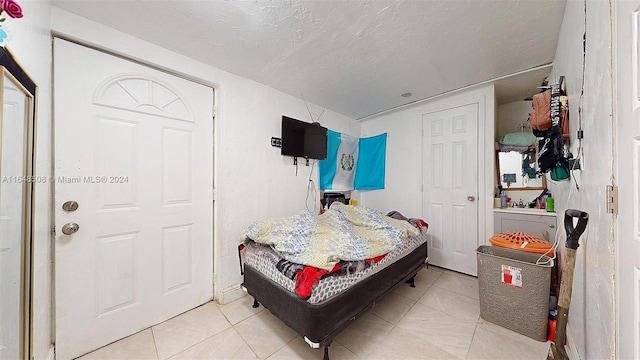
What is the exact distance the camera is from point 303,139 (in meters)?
2.87

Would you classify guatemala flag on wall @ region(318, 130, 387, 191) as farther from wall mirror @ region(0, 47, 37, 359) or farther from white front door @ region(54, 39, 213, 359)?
wall mirror @ region(0, 47, 37, 359)

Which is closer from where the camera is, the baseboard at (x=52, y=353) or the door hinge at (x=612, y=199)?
the door hinge at (x=612, y=199)

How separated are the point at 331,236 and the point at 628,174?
160 cm

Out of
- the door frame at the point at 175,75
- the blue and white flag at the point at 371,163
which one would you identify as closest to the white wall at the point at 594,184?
the blue and white flag at the point at 371,163

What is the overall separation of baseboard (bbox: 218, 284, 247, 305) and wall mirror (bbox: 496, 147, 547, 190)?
3535 mm

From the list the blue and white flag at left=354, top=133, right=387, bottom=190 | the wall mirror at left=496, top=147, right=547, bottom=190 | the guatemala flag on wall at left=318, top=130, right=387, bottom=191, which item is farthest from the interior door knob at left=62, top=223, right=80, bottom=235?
the wall mirror at left=496, top=147, right=547, bottom=190

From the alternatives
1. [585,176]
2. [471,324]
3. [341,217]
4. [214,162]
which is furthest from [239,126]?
[471,324]

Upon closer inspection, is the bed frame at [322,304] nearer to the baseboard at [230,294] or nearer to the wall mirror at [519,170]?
the baseboard at [230,294]

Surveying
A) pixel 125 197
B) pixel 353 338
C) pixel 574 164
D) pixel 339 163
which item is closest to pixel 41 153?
pixel 125 197

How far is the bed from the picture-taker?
4.50ft

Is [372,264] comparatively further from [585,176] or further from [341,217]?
[585,176]

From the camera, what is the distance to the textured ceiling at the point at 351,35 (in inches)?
56.3

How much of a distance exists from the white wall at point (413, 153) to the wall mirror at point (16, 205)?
359 cm

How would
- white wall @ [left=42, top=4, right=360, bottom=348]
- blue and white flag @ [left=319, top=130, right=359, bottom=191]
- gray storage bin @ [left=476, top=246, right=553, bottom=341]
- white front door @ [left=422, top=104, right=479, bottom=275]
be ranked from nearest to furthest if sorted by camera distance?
gray storage bin @ [left=476, top=246, right=553, bottom=341]
white wall @ [left=42, top=4, right=360, bottom=348]
white front door @ [left=422, top=104, right=479, bottom=275]
blue and white flag @ [left=319, top=130, right=359, bottom=191]
